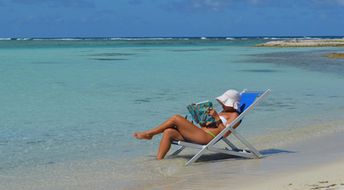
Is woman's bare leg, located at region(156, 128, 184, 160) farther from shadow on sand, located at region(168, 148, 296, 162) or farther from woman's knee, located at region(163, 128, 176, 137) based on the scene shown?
shadow on sand, located at region(168, 148, 296, 162)

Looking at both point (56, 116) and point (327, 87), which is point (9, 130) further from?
point (327, 87)

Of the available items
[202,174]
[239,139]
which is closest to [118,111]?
[239,139]

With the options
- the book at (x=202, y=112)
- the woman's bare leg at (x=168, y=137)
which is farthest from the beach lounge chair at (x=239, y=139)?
the book at (x=202, y=112)

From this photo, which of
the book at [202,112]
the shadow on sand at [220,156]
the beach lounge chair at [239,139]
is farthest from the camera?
the shadow on sand at [220,156]

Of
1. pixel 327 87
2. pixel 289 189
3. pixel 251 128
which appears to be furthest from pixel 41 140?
pixel 327 87

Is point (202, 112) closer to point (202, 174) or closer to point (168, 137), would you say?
point (168, 137)

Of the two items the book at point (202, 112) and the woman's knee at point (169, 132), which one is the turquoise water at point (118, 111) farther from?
the book at point (202, 112)

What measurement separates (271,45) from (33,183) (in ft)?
235

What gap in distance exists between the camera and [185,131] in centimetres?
749

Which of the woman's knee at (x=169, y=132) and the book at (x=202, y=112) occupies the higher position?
the book at (x=202, y=112)

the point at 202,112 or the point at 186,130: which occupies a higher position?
the point at 202,112

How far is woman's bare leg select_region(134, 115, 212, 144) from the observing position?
7.48 metres

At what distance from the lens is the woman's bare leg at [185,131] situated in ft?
24.5

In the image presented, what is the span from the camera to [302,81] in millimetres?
21312
